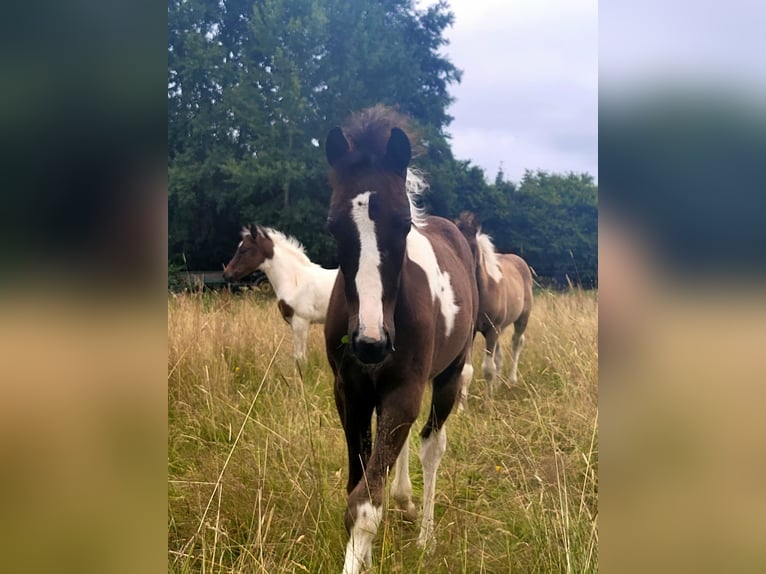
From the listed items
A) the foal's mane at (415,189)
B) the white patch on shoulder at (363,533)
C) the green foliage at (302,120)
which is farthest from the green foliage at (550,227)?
the white patch on shoulder at (363,533)

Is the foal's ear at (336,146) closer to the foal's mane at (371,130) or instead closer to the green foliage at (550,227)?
the foal's mane at (371,130)

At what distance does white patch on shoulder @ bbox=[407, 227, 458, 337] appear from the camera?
2021 millimetres

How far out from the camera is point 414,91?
4020 mm

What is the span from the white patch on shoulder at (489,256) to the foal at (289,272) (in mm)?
2205

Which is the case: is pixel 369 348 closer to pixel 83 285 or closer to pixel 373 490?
pixel 373 490

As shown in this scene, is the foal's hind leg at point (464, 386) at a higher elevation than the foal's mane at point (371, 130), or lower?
lower

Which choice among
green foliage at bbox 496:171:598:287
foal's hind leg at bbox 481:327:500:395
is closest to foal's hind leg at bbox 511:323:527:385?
foal's hind leg at bbox 481:327:500:395

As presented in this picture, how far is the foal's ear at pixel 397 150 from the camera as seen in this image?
1.70 metres

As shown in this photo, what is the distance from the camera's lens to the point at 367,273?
5.14ft

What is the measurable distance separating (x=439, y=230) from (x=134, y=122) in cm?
223

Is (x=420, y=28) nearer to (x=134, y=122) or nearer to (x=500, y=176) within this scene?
(x=500, y=176)

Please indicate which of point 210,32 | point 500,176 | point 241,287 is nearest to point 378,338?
point 210,32

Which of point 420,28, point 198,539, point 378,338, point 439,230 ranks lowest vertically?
point 198,539

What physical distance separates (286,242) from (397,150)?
431 centimetres
